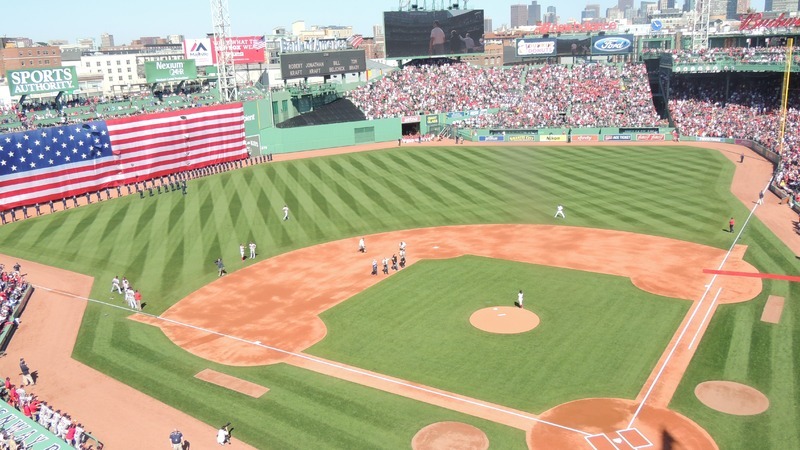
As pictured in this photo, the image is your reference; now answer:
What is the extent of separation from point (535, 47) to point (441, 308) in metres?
75.4

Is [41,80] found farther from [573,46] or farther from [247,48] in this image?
[573,46]

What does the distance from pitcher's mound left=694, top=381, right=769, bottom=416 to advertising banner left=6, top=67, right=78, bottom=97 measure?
183ft

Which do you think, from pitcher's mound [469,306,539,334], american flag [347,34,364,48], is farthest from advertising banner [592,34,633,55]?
pitcher's mound [469,306,539,334]

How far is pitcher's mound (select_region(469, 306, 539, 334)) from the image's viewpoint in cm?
2833

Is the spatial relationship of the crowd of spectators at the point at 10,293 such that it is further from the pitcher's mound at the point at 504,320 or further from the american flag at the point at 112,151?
the pitcher's mound at the point at 504,320

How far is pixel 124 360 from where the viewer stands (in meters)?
27.3

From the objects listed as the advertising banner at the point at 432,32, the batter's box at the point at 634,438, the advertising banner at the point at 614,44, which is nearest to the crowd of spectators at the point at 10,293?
the batter's box at the point at 634,438

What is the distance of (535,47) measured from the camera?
96.8 meters

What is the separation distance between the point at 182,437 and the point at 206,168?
4591cm

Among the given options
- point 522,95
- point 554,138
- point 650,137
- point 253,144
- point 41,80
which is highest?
point 41,80

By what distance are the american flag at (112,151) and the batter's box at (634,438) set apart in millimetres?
48732

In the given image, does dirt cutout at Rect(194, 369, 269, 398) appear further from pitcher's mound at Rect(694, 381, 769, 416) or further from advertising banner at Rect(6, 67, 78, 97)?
advertising banner at Rect(6, 67, 78, 97)

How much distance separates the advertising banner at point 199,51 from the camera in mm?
77312

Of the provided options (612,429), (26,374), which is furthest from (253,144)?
(612,429)
